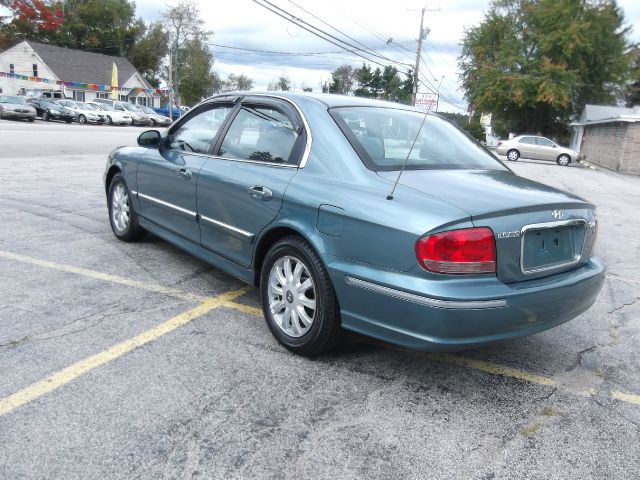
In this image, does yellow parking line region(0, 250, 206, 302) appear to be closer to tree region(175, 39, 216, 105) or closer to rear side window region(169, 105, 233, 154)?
rear side window region(169, 105, 233, 154)

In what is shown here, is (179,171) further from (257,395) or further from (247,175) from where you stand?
(257,395)

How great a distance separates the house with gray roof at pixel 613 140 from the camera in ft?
95.9

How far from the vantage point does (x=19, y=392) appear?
2984 millimetres

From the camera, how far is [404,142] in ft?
12.5

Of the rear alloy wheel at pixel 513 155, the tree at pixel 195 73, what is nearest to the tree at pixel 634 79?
the rear alloy wheel at pixel 513 155

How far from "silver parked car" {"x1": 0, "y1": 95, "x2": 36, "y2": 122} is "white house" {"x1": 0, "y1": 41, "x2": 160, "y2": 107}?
23101 millimetres

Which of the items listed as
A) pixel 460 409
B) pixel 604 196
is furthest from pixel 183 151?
pixel 604 196

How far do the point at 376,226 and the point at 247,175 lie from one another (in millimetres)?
1284

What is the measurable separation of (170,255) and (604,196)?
497 inches

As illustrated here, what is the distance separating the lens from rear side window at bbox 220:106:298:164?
152 inches

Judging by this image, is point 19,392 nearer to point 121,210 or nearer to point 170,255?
point 170,255

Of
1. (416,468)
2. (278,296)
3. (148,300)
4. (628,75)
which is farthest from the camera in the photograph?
(628,75)

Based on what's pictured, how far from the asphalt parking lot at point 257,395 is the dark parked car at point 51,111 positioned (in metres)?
36.2

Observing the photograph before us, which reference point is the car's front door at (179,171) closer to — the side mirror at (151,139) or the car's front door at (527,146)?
the side mirror at (151,139)
